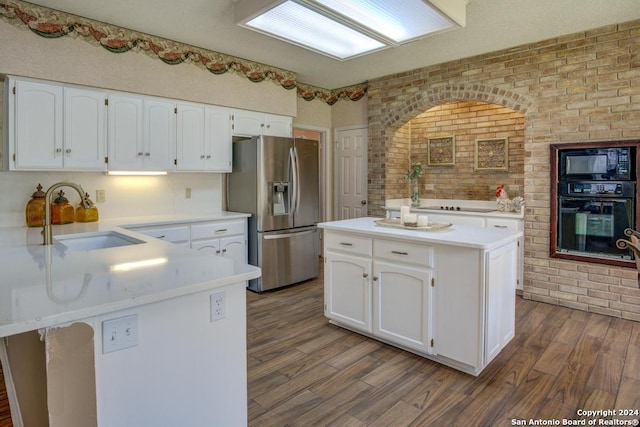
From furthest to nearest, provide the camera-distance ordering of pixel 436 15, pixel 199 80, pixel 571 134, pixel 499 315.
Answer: pixel 199 80 < pixel 571 134 < pixel 436 15 < pixel 499 315

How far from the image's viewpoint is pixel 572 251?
380cm

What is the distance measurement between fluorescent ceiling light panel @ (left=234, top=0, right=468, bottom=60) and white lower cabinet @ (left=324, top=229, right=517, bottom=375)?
162cm

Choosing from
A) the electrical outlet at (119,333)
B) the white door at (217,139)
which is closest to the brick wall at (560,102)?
the white door at (217,139)

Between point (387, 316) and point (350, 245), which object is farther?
point (350, 245)

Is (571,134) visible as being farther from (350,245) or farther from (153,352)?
(153,352)

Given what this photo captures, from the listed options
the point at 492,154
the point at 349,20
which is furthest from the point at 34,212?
the point at 492,154

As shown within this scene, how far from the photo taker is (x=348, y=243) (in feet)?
9.87

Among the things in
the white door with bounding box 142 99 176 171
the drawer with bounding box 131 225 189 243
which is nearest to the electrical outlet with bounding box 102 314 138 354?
the drawer with bounding box 131 225 189 243

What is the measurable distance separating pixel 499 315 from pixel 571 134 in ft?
7.38

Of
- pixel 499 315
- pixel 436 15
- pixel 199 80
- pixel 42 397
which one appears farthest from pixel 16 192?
pixel 499 315

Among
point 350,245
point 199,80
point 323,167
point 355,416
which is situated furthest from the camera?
point 323,167

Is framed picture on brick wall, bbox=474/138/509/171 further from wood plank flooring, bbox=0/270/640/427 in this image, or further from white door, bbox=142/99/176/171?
white door, bbox=142/99/176/171

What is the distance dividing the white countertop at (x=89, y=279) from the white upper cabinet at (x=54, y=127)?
1219 millimetres

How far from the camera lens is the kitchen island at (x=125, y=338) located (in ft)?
3.82
